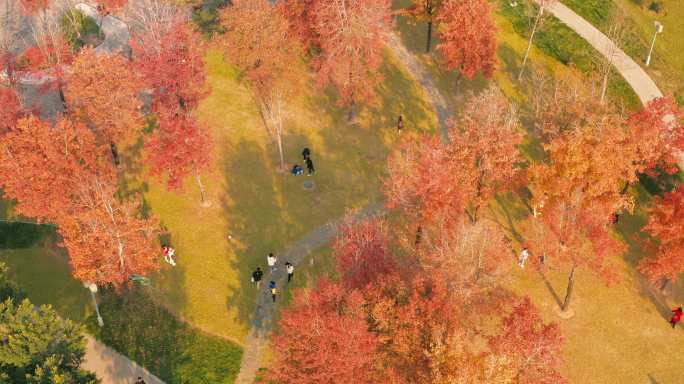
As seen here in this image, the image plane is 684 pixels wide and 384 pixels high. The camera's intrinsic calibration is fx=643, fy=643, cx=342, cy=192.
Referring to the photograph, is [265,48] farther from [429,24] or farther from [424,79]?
[429,24]

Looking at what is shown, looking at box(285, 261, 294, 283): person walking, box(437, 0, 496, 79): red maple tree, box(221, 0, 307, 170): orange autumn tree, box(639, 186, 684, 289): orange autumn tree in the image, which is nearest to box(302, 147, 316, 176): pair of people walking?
box(221, 0, 307, 170): orange autumn tree

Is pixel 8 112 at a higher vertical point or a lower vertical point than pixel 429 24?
lower

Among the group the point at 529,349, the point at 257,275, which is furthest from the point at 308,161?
the point at 529,349

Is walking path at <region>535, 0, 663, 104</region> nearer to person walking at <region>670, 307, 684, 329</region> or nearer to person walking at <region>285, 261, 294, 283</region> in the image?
person walking at <region>670, 307, 684, 329</region>

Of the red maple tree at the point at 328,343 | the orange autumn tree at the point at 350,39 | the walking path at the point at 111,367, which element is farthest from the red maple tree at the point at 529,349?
the orange autumn tree at the point at 350,39

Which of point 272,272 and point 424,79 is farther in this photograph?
point 424,79
